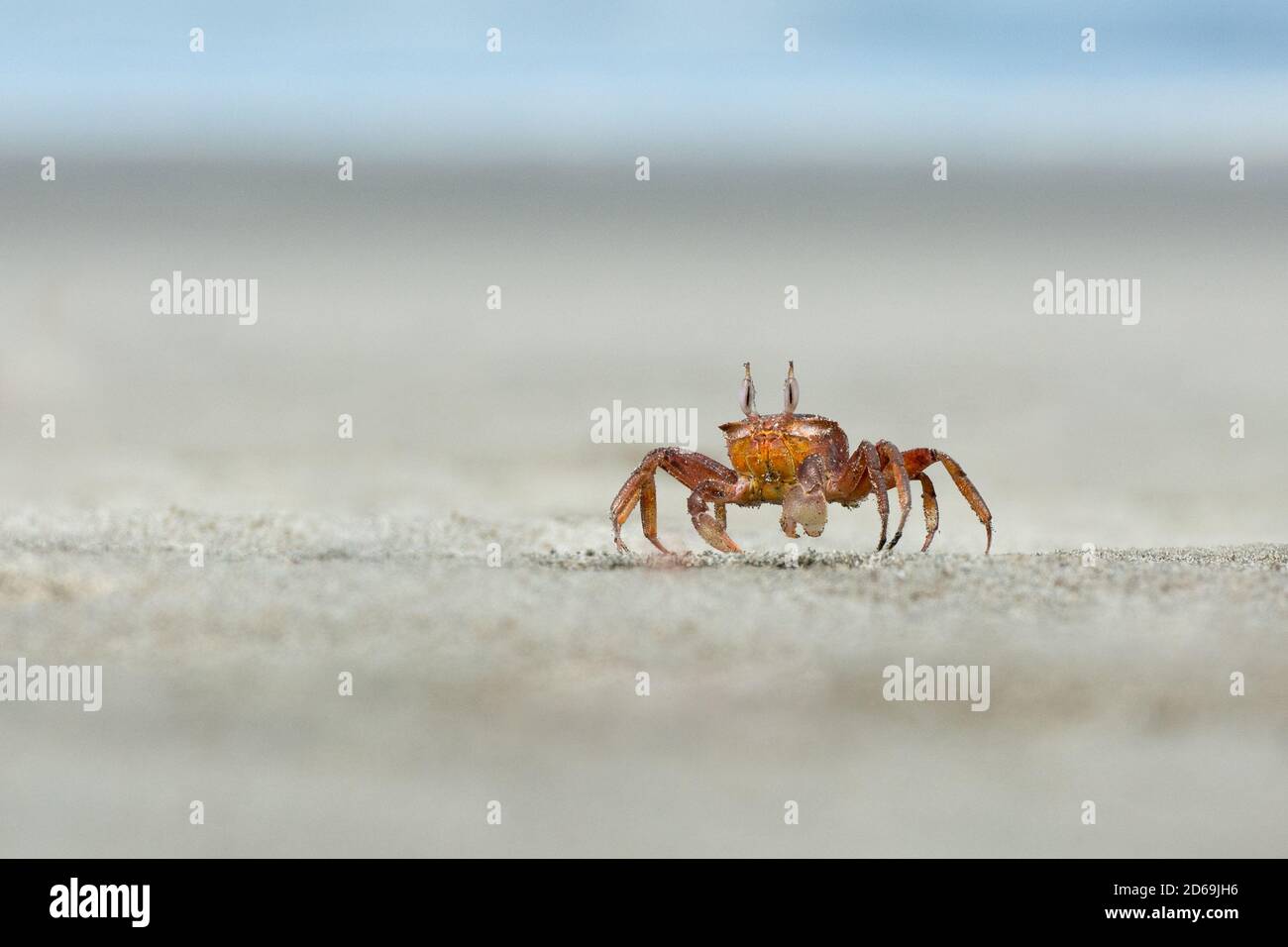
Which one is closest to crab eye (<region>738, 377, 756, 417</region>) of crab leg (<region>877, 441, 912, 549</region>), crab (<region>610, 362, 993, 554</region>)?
crab (<region>610, 362, 993, 554</region>)

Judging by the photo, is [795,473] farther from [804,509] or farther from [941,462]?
[941,462]

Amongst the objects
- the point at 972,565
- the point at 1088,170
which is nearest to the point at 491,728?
the point at 972,565

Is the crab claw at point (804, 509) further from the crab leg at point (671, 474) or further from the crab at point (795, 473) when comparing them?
the crab leg at point (671, 474)

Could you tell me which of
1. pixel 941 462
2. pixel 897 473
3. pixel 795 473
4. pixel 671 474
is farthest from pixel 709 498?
pixel 941 462

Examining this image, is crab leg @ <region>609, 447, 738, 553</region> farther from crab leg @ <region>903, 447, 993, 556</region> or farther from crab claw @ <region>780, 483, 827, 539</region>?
crab leg @ <region>903, 447, 993, 556</region>

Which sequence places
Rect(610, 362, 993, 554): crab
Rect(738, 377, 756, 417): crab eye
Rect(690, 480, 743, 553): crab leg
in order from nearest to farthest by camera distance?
Rect(610, 362, 993, 554): crab
Rect(690, 480, 743, 553): crab leg
Rect(738, 377, 756, 417): crab eye

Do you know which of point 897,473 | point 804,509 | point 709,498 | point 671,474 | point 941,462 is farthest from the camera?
point 709,498
